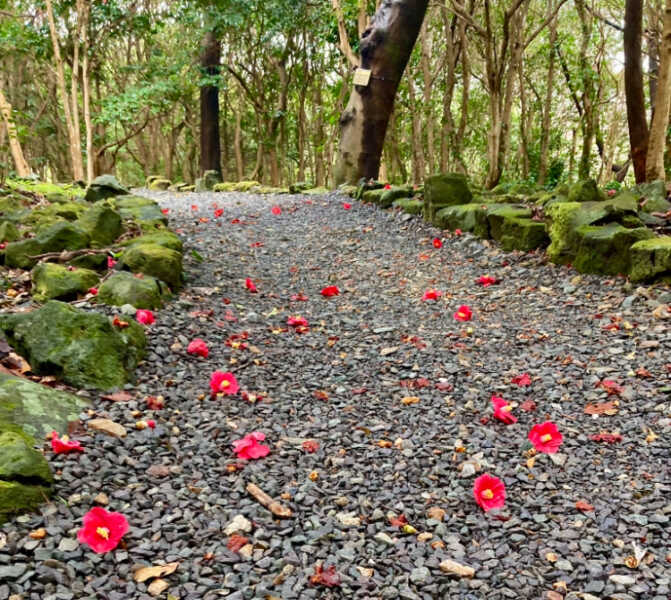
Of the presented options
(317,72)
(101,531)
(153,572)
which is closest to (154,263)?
(101,531)

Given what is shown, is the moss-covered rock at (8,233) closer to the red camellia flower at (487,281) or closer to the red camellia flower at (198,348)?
the red camellia flower at (198,348)

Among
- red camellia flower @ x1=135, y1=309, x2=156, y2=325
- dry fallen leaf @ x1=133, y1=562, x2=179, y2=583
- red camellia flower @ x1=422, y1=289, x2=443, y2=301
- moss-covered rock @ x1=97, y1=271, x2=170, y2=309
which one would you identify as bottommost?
dry fallen leaf @ x1=133, y1=562, x2=179, y2=583

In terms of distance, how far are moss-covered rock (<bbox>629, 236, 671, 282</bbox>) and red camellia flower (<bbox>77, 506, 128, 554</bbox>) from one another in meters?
3.54

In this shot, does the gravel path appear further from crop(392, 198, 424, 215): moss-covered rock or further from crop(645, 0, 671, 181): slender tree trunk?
crop(392, 198, 424, 215): moss-covered rock

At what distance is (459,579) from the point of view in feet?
5.74

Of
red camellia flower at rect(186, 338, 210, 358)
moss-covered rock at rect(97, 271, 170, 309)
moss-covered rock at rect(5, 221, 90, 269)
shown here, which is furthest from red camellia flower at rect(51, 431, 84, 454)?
moss-covered rock at rect(5, 221, 90, 269)

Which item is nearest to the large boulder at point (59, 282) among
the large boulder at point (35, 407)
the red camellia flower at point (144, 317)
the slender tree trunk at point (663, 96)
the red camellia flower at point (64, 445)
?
the red camellia flower at point (144, 317)

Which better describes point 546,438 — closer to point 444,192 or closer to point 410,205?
point 444,192

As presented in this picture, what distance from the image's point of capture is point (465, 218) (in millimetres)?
5613

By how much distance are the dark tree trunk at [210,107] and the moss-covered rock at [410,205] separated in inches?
306

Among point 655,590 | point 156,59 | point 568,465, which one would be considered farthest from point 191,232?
point 156,59

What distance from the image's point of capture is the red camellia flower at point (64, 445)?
193 centimetres

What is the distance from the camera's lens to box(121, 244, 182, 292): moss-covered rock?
3730 millimetres

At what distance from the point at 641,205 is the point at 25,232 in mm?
5224
